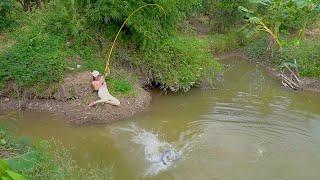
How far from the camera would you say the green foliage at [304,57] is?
12672mm

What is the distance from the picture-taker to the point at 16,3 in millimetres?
13500

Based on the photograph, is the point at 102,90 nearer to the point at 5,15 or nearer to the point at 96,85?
the point at 96,85

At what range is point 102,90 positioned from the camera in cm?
980

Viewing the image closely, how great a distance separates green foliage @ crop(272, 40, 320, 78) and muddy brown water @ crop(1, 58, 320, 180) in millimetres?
1162

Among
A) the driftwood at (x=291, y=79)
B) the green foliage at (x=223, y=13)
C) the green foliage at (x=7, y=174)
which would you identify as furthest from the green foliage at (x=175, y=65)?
the green foliage at (x=7, y=174)

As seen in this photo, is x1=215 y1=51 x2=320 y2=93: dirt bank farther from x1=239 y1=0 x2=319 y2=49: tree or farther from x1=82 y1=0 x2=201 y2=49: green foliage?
x1=82 y1=0 x2=201 y2=49: green foliage

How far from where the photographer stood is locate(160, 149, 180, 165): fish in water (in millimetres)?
8117

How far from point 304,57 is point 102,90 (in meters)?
6.64

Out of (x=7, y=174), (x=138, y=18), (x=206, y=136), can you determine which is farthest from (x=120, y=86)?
(x=7, y=174)

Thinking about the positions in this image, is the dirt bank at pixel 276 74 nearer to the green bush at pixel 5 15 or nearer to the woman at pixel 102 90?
the woman at pixel 102 90

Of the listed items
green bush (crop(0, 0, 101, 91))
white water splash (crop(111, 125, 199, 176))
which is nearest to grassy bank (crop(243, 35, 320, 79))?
white water splash (crop(111, 125, 199, 176))

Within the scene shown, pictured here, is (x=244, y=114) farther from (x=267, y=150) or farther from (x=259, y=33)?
(x=259, y=33)

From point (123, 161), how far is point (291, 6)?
874 cm

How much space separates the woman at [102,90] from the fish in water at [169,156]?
6.68 feet
